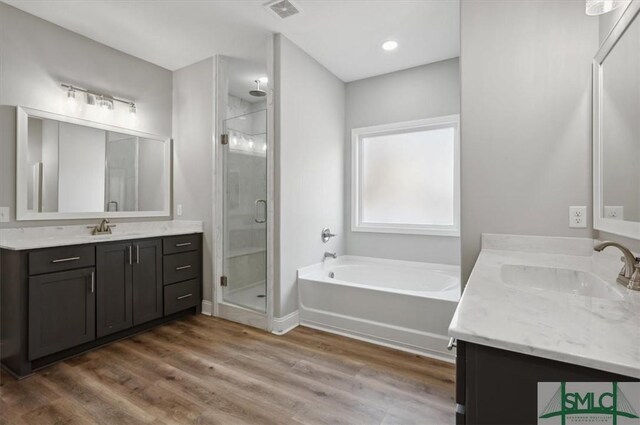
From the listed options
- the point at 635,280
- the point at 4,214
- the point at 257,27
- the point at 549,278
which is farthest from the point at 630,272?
the point at 4,214

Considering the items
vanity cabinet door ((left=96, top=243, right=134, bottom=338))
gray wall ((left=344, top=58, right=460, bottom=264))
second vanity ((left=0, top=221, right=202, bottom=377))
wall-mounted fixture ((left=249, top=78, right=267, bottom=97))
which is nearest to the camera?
second vanity ((left=0, top=221, right=202, bottom=377))

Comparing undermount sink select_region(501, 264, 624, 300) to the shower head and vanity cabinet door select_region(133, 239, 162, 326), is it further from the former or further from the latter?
the shower head

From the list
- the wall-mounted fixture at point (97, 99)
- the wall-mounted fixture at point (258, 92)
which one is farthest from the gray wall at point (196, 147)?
the wall-mounted fixture at point (258, 92)

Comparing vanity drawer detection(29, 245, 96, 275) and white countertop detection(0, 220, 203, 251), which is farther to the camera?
white countertop detection(0, 220, 203, 251)

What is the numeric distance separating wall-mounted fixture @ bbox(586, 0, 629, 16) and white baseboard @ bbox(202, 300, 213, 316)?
11.5ft

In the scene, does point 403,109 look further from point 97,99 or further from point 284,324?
point 97,99

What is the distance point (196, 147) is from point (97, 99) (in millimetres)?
948

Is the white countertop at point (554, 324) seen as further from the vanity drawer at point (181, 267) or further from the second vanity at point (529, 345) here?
the vanity drawer at point (181, 267)

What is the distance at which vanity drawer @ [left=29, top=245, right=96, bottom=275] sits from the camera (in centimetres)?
205

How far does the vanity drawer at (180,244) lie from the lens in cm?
293

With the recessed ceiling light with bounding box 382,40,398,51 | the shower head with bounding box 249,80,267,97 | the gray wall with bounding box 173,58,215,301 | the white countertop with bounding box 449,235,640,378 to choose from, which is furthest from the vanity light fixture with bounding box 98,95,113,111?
the white countertop with bounding box 449,235,640,378

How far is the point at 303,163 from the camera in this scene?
3016mm

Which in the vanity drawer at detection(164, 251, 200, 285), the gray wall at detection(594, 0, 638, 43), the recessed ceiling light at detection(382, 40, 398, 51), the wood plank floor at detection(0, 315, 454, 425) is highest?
the recessed ceiling light at detection(382, 40, 398, 51)

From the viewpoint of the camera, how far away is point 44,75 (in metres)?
2.52
